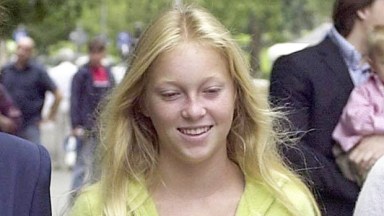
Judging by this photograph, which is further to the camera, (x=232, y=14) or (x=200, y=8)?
(x=232, y=14)

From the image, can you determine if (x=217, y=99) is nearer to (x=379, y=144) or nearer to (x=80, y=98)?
(x=379, y=144)

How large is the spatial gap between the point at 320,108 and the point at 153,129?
3.65 feet

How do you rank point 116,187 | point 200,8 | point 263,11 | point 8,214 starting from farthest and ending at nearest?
point 263,11 < point 200,8 < point 116,187 < point 8,214

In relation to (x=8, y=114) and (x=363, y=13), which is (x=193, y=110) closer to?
(x=363, y=13)

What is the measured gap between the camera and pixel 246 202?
2.73 m

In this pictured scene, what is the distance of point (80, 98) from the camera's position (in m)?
9.42

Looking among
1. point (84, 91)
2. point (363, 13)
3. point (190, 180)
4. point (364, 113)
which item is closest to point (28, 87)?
point (84, 91)

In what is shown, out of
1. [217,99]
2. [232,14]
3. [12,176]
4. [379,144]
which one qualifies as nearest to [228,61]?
[217,99]

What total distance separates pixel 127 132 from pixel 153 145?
3.2 inches

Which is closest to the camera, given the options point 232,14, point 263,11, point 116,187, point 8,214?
point 8,214

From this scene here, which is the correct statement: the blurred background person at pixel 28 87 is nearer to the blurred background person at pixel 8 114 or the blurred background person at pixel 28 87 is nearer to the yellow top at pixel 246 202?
the blurred background person at pixel 8 114

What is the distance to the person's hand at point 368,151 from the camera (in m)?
3.67

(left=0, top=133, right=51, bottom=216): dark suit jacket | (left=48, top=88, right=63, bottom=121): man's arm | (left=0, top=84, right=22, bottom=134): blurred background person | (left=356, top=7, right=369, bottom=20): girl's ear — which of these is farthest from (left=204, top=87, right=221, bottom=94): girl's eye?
(left=48, top=88, right=63, bottom=121): man's arm

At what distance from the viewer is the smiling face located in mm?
2656
